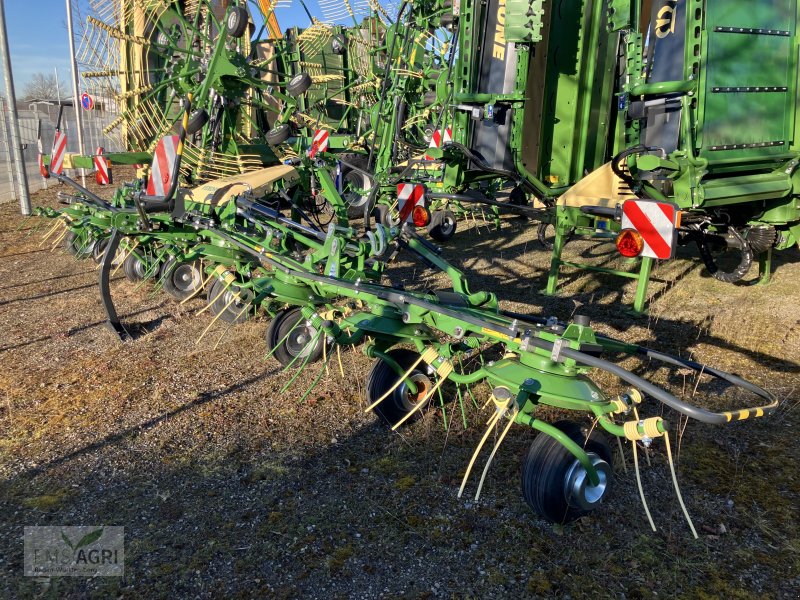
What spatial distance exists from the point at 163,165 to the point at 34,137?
64.9ft

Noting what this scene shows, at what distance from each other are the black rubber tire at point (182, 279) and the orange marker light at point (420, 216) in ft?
6.82

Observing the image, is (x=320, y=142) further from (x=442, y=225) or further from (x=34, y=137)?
(x=34, y=137)

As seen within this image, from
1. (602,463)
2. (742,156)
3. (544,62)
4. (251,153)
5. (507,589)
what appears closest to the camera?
(507,589)

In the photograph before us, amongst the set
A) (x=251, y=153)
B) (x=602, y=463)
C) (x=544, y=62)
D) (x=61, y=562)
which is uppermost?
(x=544, y=62)

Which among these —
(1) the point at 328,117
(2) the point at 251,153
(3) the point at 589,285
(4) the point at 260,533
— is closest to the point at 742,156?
(3) the point at 589,285

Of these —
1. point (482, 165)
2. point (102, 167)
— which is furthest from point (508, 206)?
point (102, 167)

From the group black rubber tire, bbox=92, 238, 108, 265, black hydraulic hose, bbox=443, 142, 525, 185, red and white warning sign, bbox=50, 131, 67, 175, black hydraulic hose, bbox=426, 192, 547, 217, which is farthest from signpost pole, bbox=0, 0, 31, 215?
black hydraulic hose, bbox=443, 142, 525, 185

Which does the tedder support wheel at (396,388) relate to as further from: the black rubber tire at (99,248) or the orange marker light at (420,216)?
the black rubber tire at (99,248)

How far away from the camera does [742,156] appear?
14.2 feet

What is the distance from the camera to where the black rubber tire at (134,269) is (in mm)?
5949

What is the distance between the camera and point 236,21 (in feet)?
18.5

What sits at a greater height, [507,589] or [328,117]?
[328,117]

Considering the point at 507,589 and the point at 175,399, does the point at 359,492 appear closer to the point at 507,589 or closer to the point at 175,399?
the point at 507,589

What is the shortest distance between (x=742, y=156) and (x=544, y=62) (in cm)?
220
